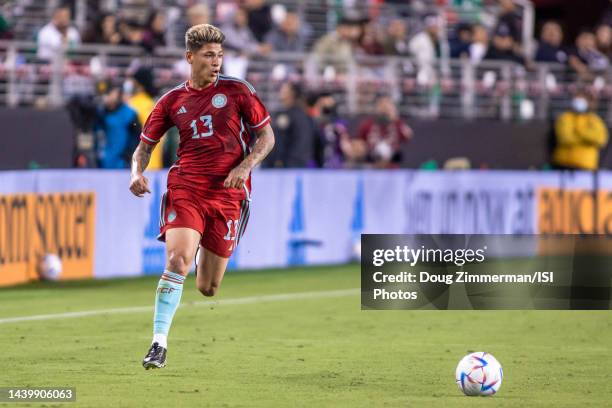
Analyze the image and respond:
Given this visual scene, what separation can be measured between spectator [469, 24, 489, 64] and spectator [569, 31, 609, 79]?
1874mm

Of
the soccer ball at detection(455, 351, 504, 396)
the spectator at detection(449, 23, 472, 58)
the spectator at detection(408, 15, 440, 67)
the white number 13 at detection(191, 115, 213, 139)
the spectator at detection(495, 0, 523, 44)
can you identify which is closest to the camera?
the soccer ball at detection(455, 351, 504, 396)

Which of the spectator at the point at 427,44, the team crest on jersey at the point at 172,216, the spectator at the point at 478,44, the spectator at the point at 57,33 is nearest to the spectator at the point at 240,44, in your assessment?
the spectator at the point at 57,33

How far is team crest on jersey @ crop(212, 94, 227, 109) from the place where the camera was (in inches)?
402

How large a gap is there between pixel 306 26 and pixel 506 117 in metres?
3.96

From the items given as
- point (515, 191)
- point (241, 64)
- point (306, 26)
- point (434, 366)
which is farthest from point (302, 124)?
point (434, 366)

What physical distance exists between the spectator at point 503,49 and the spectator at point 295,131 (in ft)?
20.8

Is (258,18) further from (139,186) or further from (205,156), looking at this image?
(139,186)

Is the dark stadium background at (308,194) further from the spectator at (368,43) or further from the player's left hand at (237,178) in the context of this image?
the player's left hand at (237,178)

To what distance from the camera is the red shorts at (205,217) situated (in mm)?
10070

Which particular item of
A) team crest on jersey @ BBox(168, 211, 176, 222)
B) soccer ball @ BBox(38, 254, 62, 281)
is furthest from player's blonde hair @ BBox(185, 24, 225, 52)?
soccer ball @ BBox(38, 254, 62, 281)

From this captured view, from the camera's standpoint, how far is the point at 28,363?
1034cm

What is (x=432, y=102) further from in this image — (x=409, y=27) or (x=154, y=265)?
(x=154, y=265)

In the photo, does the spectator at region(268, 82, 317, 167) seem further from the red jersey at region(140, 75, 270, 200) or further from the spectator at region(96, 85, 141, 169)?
the red jersey at region(140, 75, 270, 200)

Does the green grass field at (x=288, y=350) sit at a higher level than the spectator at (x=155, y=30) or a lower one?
→ lower
